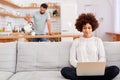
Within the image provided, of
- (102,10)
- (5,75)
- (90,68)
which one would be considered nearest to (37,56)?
(5,75)

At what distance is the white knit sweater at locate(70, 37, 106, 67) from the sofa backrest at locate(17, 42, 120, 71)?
0.37 ft

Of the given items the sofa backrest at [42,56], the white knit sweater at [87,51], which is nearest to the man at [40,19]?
the sofa backrest at [42,56]

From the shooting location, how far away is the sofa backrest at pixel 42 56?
255 centimetres

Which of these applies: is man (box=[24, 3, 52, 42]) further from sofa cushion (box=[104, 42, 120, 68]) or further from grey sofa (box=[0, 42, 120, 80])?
sofa cushion (box=[104, 42, 120, 68])

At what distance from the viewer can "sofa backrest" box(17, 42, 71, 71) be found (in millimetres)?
2547

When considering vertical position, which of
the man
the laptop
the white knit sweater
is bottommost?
the laptop

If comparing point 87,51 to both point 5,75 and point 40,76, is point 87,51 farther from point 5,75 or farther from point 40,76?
point 5,75

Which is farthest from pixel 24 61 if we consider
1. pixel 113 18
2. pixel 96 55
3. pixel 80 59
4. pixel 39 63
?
pixel 113 18

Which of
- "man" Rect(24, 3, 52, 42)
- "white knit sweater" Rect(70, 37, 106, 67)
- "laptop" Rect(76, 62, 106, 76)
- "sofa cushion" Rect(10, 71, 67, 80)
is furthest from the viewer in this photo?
"man" Rect(24, 3, 52, 42)

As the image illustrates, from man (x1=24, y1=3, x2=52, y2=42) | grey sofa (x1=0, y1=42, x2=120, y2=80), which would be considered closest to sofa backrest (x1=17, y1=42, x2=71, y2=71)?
grey sofa (x1=0, y1=42, x2=120, y2=80)

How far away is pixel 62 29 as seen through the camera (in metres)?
7.28

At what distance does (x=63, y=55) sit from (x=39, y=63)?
28cm

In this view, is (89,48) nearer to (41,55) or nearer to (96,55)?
(96,55)

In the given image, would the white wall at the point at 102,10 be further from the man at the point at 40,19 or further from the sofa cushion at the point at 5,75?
the sofa cushion at the point at 5,75
